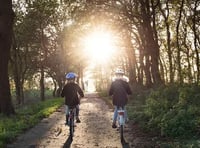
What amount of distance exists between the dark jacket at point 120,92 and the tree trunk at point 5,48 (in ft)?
28.7

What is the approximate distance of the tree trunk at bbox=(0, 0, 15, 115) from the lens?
19844 millimetres

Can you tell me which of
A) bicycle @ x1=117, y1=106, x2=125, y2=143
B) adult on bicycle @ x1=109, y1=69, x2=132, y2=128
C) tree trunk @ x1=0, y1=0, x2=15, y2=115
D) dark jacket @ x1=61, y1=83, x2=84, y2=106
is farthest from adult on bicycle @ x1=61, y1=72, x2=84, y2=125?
tree trunk @ x1=0, y1=0, x2=15, y2=115

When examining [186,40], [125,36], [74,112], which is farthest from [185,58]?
[74,112]

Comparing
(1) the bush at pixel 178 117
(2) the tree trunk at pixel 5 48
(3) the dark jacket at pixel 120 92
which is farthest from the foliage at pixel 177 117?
(2) the tree trunk at pixel 5 48

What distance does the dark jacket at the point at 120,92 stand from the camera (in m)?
13.1

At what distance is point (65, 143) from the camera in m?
12.4

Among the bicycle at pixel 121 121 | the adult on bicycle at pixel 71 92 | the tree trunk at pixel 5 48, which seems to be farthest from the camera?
the tree trunk at pixel 5 48

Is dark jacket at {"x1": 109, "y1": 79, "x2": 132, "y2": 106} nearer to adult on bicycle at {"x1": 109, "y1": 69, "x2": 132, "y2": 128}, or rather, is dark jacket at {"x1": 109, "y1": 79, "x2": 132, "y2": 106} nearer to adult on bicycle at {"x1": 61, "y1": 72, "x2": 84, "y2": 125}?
adult on bicycle at {"x1": 109, "y1": 69, "x2": 132, "y2": 128}

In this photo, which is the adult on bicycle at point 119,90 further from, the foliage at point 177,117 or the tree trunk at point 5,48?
the tree trunk at point 5,48

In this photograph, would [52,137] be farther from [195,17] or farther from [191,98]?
[195,17]

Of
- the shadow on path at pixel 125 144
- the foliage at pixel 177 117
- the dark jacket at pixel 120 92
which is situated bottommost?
the shadow on path at pixel 125 144

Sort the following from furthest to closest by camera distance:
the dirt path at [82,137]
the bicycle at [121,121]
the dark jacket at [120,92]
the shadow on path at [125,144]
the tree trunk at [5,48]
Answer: the tree trunk at [5,48] → the dark jacket at [120,92] → the bicycle at [121,121] → the dirt path at [82,137] → the shadow on path at [125,144]

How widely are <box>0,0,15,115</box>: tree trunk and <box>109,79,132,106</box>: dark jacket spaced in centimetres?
876

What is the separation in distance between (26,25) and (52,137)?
2880cm
